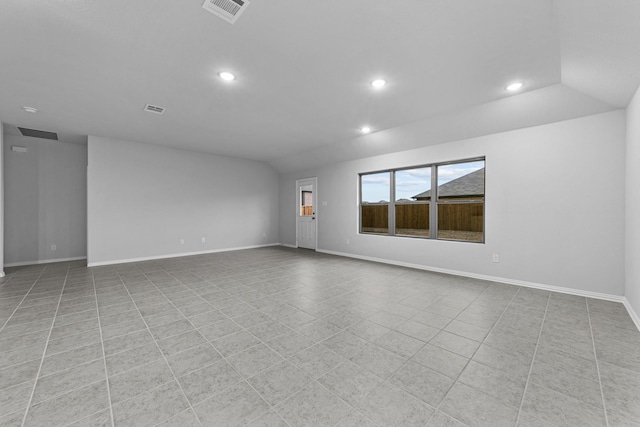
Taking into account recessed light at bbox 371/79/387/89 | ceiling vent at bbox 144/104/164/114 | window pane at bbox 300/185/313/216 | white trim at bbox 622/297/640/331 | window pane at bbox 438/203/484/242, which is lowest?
white trim at bbox 622/297/640/331

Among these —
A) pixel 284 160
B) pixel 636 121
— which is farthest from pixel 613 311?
pixel 284 160

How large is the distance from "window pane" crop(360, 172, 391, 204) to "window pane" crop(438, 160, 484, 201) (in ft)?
3.73

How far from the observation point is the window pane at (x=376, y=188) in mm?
5711

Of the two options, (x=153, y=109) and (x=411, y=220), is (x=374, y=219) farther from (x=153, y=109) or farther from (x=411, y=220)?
(x=153, y=109)

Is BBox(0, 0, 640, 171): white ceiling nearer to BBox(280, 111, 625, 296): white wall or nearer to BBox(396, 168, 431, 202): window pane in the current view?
BBox(280, 111, 625, 296): white wall

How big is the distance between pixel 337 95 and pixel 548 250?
362 cm

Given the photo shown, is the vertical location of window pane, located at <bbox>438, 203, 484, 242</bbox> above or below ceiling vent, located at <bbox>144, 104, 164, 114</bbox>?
below

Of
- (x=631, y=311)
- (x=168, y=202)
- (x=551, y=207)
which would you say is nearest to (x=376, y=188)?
(x=551, y=207)

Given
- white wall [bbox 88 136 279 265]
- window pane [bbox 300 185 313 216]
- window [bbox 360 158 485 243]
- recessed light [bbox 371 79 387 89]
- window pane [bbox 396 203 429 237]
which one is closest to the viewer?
recessed light [bbox 371 79 387 89]

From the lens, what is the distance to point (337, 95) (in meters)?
3.34

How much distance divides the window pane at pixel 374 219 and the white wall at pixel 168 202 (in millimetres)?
3281

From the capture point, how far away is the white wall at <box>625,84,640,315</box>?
8.34ft

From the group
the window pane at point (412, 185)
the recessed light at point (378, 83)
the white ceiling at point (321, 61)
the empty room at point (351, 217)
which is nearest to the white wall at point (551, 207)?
the empty room at point (351, 217)

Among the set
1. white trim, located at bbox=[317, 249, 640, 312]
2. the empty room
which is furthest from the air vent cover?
white trim, located at bbox=[317, 249, 640, 312]
